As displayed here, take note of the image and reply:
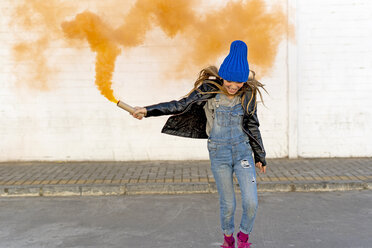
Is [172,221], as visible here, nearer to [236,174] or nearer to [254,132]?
[236,174]

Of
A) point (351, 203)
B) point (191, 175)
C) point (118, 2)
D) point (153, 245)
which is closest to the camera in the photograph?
point (153, 245)

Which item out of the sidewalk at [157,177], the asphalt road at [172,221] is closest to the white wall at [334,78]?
the sidewalk at [157,177]

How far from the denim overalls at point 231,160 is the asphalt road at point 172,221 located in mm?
746

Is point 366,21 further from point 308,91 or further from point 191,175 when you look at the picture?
point 191,175

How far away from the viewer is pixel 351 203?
5.94 meters

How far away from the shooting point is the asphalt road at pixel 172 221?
458 centimetres

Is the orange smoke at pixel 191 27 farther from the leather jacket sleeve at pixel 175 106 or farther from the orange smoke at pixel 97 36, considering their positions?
the leather jacket sleeve at pixel 175 106

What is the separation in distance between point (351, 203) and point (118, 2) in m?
5.57

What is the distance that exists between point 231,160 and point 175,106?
687 mm

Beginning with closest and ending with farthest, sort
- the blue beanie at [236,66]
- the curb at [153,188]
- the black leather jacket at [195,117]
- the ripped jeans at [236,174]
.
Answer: the blue beanie at [236,66]
the ripped jeans at [236,174]
the black leather jacket at [195,117]
the curb at [153,188]

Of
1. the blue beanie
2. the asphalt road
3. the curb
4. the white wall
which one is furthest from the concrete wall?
the blue beanie

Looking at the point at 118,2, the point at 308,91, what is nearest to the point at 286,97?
the point at 308,91

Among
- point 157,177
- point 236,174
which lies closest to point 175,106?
point 236,174

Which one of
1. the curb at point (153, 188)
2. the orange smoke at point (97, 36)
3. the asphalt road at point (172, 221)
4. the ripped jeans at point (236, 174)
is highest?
the orange smoke at point (97, 36)
